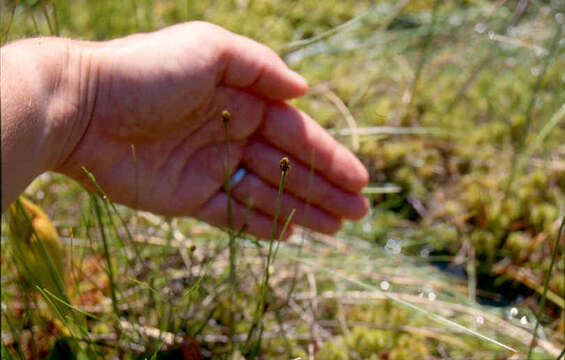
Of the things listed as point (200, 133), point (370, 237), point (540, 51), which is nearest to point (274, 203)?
point (200, 133)

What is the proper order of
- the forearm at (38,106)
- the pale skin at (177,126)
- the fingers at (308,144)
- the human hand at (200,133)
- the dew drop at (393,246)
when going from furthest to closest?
1. the dew drop at (393,246)
2. the fingers at (308,144)
3. the human hand at (200,133)
4. the pale skin at (177,126)
5. the forearm at (38,106)

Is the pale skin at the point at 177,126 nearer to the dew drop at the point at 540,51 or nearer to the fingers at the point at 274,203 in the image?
the fingers at the point at 274,203

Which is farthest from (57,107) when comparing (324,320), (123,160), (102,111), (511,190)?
(511,190)

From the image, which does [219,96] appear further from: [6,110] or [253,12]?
[253,12]

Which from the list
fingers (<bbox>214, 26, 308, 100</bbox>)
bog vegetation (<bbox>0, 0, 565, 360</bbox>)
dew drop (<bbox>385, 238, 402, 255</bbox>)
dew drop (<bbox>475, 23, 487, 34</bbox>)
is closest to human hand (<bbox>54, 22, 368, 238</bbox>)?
fingers (<bbox>214, 26, 308, 100</bbox>)

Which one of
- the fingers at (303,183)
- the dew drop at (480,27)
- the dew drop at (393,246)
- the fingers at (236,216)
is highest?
the dew drop at (480,27)

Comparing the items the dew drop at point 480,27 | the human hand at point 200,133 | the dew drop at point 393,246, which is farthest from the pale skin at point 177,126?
the dew drop at point 480,27

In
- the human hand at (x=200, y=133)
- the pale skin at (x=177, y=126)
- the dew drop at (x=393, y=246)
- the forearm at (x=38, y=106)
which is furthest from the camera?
the dew drop at (x=393, y=246)

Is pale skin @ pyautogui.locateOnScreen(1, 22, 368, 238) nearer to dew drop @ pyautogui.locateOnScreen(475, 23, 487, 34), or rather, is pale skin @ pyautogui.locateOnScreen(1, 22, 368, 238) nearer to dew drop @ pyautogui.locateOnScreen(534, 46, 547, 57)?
dew drop @ pyautogui.locateOnScreen(534, 46, 547, 57)
